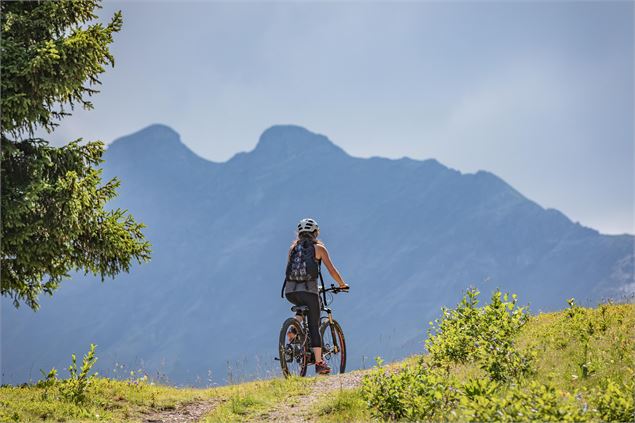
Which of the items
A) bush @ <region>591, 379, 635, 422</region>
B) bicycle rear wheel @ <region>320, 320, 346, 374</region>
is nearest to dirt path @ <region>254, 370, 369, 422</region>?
bicycle rear wheel @ <region>320, 320, 346, 374</region>

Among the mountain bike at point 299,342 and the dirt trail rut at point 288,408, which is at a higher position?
the mountain bike at point 299,342

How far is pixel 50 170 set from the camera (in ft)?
41.4

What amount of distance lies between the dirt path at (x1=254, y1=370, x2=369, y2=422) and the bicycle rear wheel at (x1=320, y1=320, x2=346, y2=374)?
942 millimetres

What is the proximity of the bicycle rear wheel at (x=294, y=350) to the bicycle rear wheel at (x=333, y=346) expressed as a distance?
0.46 meters

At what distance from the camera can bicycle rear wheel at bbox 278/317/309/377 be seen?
11.4m

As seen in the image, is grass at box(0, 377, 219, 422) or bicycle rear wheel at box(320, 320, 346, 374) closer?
grass at box(0, 377, 219, 422)

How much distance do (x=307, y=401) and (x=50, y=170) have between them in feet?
25.6

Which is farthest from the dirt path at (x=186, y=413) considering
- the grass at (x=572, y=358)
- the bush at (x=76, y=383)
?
the grass at (x=572, y=358)

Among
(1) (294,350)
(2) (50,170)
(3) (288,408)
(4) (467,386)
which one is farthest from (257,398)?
(2) (50,170)

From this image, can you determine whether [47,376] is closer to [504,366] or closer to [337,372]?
[337,372]

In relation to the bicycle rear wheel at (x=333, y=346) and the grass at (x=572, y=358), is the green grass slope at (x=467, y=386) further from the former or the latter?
the bicycle rear wheel at (x=333, y=346)

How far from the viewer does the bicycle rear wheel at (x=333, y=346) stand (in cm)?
1176

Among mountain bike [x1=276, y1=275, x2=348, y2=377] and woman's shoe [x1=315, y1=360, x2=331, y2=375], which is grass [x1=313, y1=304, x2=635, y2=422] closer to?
woman's shoe [x1=315, y1=360, x2=331, y2=375]

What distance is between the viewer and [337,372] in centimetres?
1194
